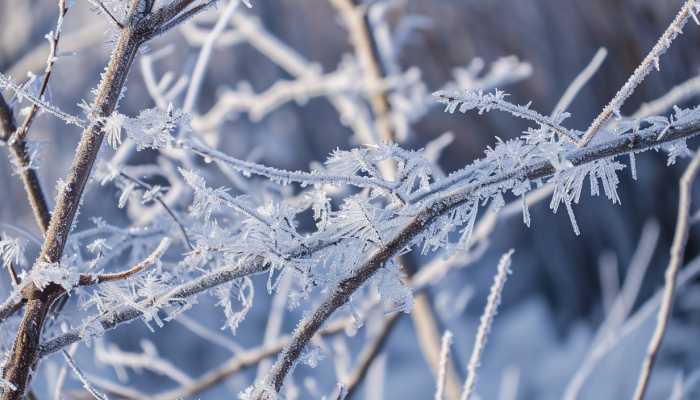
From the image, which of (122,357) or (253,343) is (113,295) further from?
(253,343)

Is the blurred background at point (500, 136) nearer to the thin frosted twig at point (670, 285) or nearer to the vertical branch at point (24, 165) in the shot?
the thin frosted twig at point (670, 285)

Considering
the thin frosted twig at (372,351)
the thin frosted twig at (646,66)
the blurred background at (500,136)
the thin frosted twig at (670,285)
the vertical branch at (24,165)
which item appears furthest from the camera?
the blurred background at (500,136)

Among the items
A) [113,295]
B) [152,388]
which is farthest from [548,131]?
[152,388]

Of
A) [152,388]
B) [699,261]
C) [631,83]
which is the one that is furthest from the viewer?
[152,388]

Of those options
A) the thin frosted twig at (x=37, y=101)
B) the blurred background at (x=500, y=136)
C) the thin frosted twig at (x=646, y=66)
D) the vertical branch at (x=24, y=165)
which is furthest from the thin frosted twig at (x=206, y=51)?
the blurred background at (x=500, y=136)

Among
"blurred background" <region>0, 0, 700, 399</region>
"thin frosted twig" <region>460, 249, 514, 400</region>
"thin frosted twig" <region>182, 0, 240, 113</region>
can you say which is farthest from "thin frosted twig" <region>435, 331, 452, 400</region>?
"blurred background" <region>0, 0, 700, 399</region>

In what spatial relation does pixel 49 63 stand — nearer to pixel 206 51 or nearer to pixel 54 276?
A: pixel 54 276
